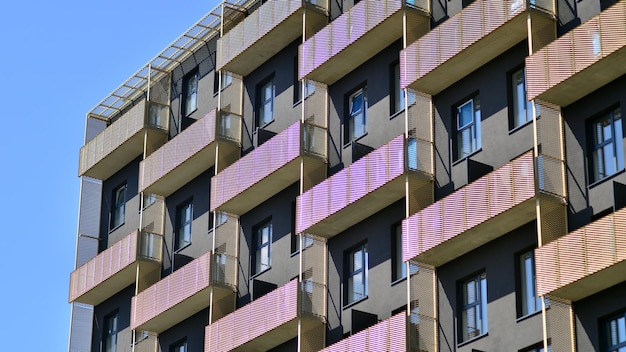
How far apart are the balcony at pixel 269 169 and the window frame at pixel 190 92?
6296mm

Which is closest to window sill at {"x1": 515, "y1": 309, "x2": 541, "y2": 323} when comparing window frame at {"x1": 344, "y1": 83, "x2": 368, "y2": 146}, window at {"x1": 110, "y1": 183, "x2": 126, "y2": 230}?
window frame at {"x1": 344, "y1": 83, "x2": 368, "y2": 146}

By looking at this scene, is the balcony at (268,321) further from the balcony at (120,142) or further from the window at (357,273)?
the balcony at (120,142)

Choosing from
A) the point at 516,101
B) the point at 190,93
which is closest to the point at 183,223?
the point at 190,93

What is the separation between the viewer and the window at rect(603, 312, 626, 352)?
41562mm

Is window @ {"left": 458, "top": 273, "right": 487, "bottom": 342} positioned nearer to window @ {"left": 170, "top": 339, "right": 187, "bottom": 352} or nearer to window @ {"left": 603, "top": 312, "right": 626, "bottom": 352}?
window @ {"left": 603, "top": 312, "right": 626, "bottom": 352}

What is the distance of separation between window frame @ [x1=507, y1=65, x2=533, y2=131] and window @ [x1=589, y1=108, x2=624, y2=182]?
2596mm

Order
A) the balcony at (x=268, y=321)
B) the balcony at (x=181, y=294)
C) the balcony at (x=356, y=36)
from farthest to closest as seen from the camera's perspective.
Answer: the balcony at (x=181, y=294) → the balcony at (x=268, y=321) → the balcony at (x=356, y=36)

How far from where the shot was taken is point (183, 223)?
2463 inches

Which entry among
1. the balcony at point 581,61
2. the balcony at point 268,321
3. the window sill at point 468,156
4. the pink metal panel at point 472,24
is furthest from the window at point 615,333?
the balcony at point 268,321

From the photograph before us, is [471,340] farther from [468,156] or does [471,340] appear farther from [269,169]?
[269,169]

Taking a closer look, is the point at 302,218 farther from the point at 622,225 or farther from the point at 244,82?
the point at 622,225

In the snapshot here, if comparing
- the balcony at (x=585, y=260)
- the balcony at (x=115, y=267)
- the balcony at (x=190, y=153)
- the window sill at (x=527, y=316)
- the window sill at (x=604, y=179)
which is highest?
the balcony at (x=190, y=153)

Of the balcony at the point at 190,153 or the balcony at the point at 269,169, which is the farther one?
the balcony at the point at 190,153

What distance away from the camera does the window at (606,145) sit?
43531 mm
